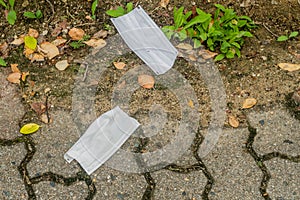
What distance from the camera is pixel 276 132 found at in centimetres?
241

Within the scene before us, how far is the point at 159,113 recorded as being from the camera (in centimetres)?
245

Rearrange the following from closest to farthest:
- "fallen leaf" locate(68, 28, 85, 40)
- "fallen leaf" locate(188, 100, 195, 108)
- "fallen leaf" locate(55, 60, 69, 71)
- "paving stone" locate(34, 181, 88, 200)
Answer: "paving stone" locate(34, 181, 88, 200) → "fallen leaf" locate(188, 100, 195, 108) → "fallen leaf" locate(55, 60, 69, 71) → "fallen leaf" locate(68, 28, 85, 40)

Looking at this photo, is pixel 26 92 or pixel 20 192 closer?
pixel 20 192

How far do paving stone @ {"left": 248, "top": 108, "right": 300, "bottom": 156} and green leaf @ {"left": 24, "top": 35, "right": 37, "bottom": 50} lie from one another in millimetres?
1301

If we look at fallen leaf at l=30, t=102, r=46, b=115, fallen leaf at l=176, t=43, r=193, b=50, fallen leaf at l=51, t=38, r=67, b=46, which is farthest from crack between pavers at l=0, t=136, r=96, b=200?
fallen leaf at l=176, t=43, r=193, b=50

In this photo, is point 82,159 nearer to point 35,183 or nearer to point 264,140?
point 35,183

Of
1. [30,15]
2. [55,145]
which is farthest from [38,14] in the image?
[55,145]

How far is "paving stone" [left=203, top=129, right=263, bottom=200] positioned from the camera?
226 centimetres

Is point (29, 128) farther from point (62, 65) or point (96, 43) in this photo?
point (96, 43)

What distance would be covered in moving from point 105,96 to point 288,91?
102cm

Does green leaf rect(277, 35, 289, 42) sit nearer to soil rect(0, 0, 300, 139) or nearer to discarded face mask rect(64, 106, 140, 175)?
soil rect(0, 0, 300, 139)

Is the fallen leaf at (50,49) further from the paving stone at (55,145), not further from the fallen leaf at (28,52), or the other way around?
the paving stone at (55,145)

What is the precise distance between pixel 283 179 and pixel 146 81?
2.95ft

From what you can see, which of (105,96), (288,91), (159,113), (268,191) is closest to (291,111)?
(288,91)
